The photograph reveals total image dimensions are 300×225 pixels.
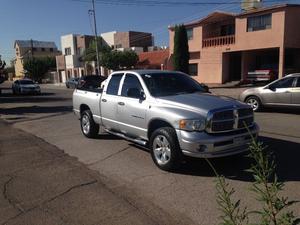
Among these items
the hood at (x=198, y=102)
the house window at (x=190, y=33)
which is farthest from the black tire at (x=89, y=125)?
the house window at (x=190, y=33)

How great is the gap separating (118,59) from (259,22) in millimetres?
19632

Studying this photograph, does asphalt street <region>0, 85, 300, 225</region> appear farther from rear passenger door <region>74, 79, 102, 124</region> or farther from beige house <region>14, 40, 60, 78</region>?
beige house <region>14, 40, 60, 78</region>

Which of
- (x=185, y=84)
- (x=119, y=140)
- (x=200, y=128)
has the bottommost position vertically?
(x=119, y=140)

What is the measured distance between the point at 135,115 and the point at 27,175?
7.56 ft

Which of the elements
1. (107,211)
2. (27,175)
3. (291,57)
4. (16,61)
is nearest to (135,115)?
(27,175)

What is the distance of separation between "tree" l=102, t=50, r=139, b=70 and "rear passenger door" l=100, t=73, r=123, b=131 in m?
35.8

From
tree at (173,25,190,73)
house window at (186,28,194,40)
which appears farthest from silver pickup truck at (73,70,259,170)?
house window at (186,28,194,40)

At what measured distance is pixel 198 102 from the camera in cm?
634

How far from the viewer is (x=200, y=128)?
19.4 feet

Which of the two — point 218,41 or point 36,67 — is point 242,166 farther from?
point 36,67

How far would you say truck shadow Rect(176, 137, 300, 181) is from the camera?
587cm

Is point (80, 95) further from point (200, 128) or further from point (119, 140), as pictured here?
point (200, 128)

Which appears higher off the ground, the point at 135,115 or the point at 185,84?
the point at 185,84

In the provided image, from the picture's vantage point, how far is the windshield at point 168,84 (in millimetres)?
7243
